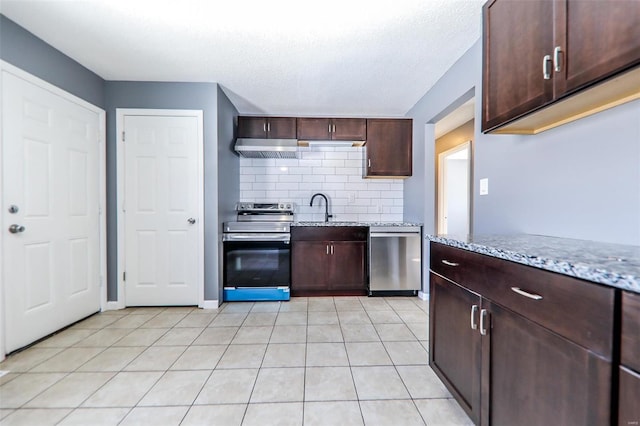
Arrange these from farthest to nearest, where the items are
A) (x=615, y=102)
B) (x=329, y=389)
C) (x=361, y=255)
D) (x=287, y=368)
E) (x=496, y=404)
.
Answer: (x=361, y=255) → (x=287, y=368) → (x=329, y=389) → (x=615, y=102) → (x=496, y=404)

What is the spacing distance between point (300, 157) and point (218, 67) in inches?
61.3

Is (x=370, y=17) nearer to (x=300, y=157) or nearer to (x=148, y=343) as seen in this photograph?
(x=300, y=157)

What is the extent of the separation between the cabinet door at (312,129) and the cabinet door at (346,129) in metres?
0.09

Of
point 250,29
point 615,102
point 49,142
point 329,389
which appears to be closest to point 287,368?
point 329,389

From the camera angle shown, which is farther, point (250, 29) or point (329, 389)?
point (250, 29)

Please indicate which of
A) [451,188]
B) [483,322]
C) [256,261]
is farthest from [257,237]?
[451,188]

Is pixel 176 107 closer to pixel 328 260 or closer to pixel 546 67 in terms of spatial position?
pixel 328 260

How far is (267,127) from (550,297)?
3295 millimetres

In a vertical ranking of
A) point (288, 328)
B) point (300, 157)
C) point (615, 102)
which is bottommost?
point (288, 328)

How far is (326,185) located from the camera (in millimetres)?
3760

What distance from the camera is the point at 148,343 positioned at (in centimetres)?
204

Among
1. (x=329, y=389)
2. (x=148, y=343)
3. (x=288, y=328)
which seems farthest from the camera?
(x=288, y=328)

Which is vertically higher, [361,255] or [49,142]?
[49,142]

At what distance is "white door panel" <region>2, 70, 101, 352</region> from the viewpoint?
6.08 ft
